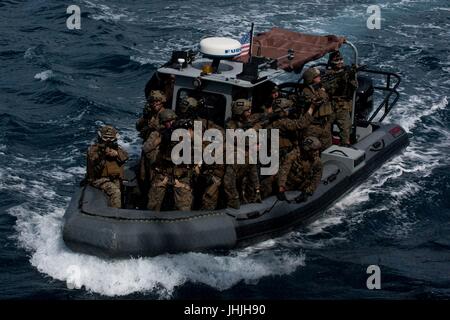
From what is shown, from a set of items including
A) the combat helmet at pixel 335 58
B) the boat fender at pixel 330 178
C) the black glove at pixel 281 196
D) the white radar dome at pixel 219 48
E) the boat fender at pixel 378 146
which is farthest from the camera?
the boat fender at pixel 378 146

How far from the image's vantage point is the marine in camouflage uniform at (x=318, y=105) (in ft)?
35.7

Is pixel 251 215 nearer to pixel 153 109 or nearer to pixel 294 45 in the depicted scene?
pixel 153 109

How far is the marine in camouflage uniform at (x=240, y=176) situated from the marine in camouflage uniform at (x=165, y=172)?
50 centimetres

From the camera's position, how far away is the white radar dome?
995 cm

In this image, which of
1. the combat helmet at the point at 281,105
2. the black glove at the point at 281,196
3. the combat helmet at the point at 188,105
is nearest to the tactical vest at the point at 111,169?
the combat helmet at the point at 188,105

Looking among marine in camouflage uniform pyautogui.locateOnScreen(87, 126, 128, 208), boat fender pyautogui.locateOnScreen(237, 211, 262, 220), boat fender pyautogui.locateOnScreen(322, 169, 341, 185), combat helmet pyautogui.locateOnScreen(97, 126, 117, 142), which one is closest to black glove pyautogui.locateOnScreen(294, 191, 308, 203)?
boat fender pyautogui.locateOnScreen(322, 169, 341, 185)

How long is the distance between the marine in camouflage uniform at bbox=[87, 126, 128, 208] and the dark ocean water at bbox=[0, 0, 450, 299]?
873 mm

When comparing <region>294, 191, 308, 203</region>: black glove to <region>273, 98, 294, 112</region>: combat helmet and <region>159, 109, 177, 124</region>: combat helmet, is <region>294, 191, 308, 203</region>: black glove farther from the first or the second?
<region>159, 109, 177, 124</region>: combat helmet

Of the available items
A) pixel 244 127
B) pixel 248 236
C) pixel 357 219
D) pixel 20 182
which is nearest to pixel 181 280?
pixel 248 236

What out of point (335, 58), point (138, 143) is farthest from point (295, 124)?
point (138, 143)

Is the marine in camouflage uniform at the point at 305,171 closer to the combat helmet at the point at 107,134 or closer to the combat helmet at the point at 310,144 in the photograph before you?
the combat helmet at the point at 310,144

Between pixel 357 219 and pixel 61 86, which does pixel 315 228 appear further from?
pixel 61 86

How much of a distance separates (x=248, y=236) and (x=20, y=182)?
13.8 feet

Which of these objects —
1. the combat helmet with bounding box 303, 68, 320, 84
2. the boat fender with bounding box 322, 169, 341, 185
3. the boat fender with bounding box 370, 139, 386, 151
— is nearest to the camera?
the boat fender with bounding box 322, 169, 341, 185
